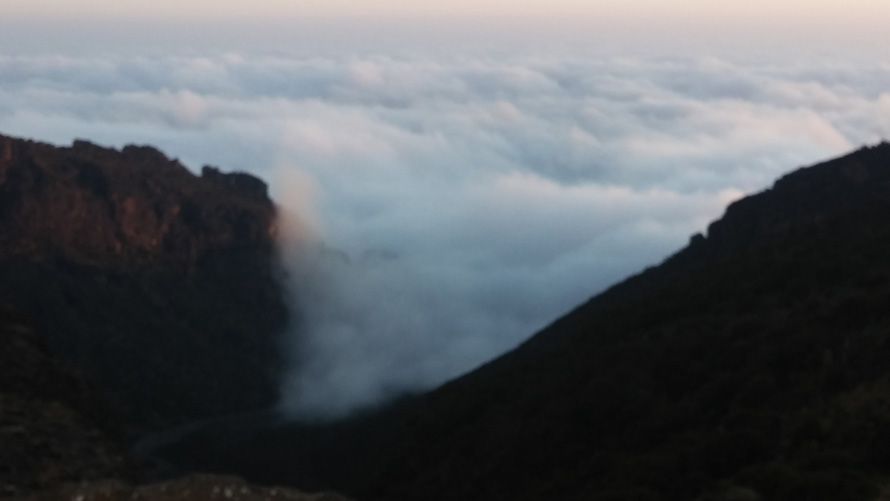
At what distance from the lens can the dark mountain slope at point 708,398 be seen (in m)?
17.5

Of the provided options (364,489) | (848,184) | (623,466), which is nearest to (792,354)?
(623,466)

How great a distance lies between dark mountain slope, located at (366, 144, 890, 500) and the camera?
57.3 ft

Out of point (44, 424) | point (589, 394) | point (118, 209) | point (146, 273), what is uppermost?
point (118, 209)

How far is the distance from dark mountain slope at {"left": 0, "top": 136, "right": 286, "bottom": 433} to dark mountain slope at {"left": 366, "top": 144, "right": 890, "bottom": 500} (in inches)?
1299

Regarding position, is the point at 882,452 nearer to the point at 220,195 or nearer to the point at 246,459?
the point at 246,459

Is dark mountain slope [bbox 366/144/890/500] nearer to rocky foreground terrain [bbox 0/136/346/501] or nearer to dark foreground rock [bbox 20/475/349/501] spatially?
dark foreground rock [bbox 20/475/349/501]

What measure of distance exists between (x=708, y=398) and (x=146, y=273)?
64.8 metres

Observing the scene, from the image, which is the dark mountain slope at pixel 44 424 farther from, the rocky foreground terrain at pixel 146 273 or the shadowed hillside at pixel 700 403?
the rocky foreground terrain at pixel 146 273

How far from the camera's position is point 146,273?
83.0m

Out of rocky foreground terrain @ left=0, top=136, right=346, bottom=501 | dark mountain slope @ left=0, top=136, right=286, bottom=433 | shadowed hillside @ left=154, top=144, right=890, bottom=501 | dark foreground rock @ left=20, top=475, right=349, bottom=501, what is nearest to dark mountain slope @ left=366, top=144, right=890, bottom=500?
shadowed hillside @ left=154, top=144, right=890, bottom=501

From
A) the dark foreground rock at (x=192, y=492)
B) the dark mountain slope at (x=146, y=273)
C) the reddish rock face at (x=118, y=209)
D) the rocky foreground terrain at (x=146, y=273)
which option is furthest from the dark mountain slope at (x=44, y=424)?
the reddish rock face at (x=118, y=209)

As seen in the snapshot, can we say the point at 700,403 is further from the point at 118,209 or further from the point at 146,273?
the point at 118,209

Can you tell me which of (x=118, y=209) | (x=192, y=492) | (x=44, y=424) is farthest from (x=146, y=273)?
(x=192, y=492)

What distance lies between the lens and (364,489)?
105 ft
